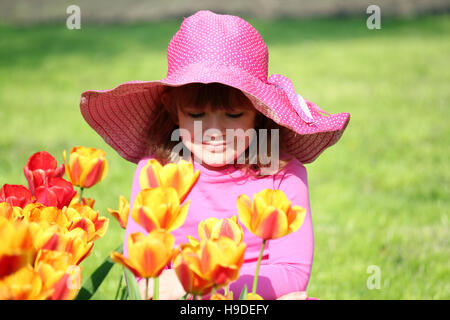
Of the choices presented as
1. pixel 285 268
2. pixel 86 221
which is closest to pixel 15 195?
pixel 86 221

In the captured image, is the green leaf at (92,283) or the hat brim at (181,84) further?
the hat brim at (181,84)

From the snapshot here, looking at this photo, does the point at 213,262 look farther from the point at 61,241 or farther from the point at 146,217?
the point at 61,241

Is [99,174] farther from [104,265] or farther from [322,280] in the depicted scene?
[322,280]

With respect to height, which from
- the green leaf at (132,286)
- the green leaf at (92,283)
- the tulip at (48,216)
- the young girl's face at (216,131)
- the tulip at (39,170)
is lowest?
the green leaf at (92,283)

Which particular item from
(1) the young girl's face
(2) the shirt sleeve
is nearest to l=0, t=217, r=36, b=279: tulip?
(2) the shirt sleeve

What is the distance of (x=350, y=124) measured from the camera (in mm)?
4898

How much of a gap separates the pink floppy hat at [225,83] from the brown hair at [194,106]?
35mm

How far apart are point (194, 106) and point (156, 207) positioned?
0.68 metres

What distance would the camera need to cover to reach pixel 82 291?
133cm

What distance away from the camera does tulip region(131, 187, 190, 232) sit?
977 millimetres

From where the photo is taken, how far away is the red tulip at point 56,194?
1.26 m

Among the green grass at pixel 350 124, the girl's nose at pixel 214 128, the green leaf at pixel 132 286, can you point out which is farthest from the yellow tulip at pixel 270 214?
the green grass at pixel 350 124

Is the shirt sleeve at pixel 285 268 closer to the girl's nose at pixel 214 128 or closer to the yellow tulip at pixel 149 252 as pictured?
the girl's nose at pixel 214 128

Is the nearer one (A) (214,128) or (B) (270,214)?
(B) (270,214)
